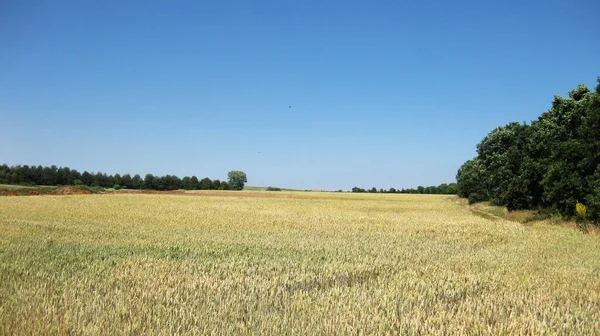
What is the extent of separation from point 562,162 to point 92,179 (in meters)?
119

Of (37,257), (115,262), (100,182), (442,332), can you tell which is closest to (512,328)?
(442,332)

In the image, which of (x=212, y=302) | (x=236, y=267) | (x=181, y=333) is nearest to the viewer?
(x=181, y=333)

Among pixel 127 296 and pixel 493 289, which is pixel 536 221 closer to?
pixel 493 289

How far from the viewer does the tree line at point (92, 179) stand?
104975 millimetres

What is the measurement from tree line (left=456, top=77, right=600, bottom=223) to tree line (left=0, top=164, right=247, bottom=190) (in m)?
98.2

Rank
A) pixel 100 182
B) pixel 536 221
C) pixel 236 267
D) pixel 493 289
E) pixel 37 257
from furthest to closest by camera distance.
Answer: pixel 100 182 < pixel 536 221 < pixel 37 257 < pixel 236 267 < pixel 493 289

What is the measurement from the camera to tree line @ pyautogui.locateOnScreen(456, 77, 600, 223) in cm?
2270

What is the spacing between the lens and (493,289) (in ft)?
25.2

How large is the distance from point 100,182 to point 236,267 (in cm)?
12116

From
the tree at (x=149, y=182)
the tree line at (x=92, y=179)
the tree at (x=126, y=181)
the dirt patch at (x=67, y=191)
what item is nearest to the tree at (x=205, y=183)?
the tree line at (x=92, y=179)

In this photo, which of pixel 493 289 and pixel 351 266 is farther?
pixel 351 266

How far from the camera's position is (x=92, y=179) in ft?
377

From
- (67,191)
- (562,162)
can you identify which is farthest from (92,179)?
(562,162)

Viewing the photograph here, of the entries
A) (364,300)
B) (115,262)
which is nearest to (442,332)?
(364,300)
